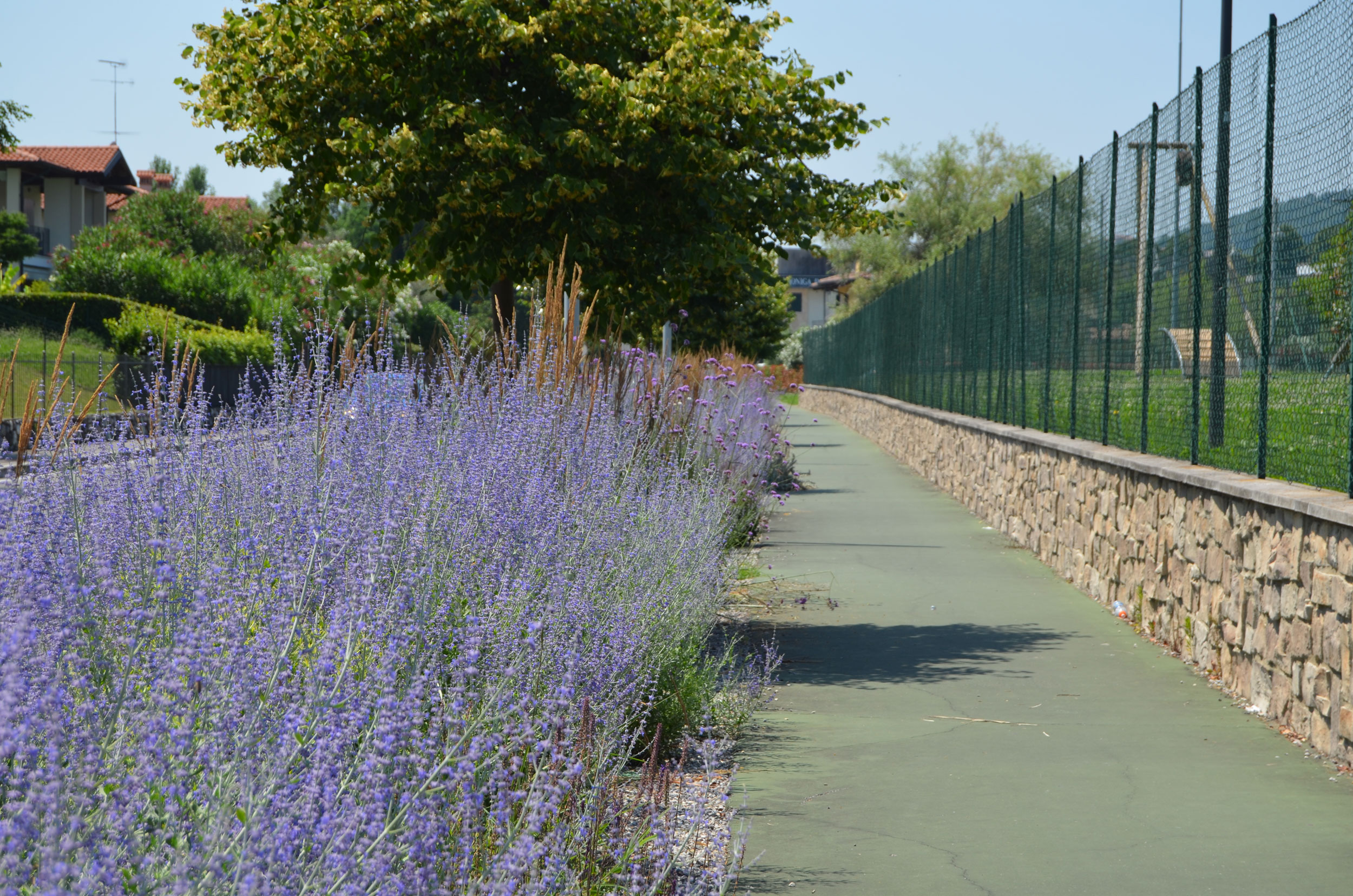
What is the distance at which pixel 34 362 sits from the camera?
23.6m

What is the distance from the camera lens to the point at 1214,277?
8.08 m

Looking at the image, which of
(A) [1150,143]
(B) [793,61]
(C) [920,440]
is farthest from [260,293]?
(A) [1150,143]

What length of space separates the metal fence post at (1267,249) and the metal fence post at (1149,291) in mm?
2259

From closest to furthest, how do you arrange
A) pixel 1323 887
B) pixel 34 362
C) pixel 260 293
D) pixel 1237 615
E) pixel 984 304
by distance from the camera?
pixel 1323 887, pixel 1237 615, pixel 984 304, pixel 34 362, pixel 260 293

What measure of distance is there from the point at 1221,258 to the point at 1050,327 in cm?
481

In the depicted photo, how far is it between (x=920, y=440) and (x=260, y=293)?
25.0 meters

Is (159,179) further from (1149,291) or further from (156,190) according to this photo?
(1149,291)

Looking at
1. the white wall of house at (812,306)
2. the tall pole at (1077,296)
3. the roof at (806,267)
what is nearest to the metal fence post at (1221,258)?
the tall pole at (1077,296)

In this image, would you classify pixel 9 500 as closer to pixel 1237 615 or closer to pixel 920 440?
pixel 1237 615

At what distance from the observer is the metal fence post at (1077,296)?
452 inches

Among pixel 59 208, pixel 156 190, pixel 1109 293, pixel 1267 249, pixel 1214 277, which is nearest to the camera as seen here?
pixel 1267 249

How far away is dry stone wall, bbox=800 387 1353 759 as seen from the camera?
5605mm

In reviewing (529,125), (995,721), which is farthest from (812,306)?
(995,721)

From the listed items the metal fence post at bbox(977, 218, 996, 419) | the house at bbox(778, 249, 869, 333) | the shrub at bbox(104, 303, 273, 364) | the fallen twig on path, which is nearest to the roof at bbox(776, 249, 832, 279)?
the house at bbox(778, 249, 869, 333)
